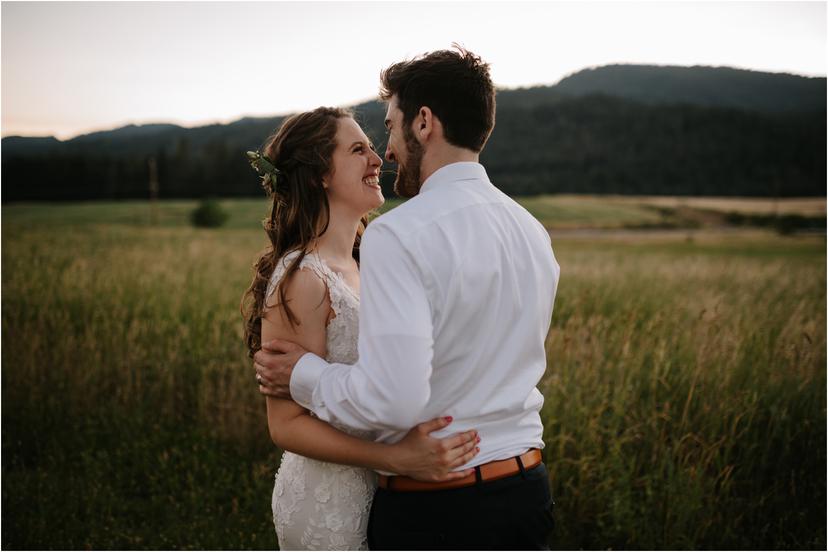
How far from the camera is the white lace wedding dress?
2.45 metres

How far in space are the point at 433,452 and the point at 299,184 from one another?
144cm

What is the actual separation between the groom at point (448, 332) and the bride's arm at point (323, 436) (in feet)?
0.23

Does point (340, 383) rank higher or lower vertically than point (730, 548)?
higher

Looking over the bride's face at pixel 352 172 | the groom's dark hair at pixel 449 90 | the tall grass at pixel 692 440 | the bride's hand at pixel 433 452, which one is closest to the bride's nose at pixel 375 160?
the bride's face at pixel 352 172

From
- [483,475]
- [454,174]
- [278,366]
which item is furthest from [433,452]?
[454,174]

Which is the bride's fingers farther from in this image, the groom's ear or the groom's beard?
the groom's ear

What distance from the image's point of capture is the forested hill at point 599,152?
229ft

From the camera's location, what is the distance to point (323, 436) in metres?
2.18

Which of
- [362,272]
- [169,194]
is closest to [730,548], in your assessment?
[362,272]

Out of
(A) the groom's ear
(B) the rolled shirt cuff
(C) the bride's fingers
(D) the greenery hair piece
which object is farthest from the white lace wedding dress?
(A) the groom's ear

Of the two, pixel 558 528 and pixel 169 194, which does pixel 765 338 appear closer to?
pixel 558 528

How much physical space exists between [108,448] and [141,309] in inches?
Result: 98.2

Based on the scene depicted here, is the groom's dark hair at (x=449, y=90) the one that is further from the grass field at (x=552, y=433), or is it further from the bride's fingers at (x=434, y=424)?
the grass field at (x=552, y=433)

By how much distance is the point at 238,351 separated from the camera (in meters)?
6.09
